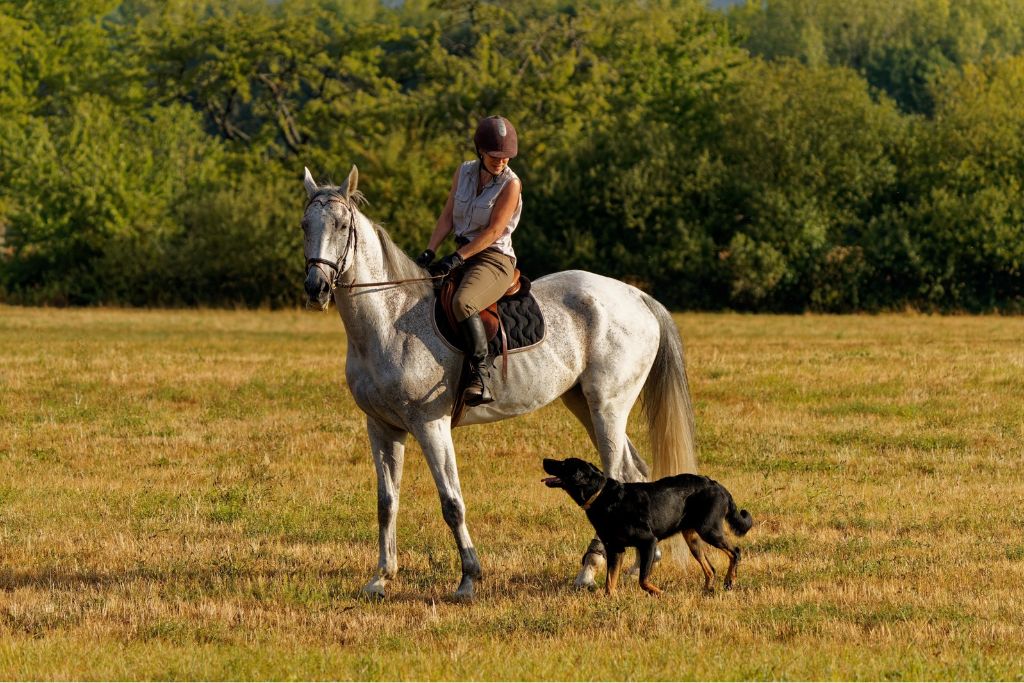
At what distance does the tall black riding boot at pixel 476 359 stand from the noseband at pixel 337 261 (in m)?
0.91

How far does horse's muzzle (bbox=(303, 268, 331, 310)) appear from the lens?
8805 mm

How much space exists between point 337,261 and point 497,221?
46.2 inches

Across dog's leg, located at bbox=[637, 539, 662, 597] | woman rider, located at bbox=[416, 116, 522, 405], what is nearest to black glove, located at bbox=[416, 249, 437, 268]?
woman rider, located at bbox=[416, 116, 522, 405]

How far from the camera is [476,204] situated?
9711mm

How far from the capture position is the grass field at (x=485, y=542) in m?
7.88

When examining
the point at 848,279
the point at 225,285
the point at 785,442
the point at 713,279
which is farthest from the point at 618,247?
the point at 785,442

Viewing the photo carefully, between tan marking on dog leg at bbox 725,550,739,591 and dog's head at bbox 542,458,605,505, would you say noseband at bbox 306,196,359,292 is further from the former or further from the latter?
tan marking on dog leg at bbox 725,550,739,591

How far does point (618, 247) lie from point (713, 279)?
138 inches

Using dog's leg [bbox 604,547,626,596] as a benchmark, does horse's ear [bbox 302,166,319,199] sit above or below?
above

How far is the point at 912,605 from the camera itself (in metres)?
8.88

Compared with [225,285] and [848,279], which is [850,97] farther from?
[225,285]

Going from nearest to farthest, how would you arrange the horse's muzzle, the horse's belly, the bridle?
the horse's muzzle → the bridle → the horse's belly

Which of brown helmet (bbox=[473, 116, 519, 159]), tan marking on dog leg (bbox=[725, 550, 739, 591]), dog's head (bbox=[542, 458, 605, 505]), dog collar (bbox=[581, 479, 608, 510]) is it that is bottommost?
tan marking on dog leg (bbox=[725, 550, 739, 591])

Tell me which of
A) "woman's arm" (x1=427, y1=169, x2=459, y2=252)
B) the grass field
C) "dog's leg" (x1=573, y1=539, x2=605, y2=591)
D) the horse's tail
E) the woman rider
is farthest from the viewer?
the horse's tail
